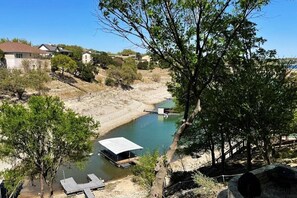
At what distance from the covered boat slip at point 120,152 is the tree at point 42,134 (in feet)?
44.4

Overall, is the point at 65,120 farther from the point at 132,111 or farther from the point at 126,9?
the point at 132,111

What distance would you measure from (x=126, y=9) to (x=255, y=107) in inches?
313

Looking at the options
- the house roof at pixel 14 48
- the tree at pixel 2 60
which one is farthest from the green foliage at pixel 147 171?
the house roof at pixel 14 48

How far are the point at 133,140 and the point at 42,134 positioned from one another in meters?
27.1

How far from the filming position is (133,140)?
47781mm

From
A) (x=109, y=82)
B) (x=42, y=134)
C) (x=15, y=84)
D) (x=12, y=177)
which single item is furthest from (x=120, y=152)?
(x=109, y=82)

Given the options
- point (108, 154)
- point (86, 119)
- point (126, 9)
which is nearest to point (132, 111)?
point (108, 154)

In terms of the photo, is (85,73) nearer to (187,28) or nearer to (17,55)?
(17,55)

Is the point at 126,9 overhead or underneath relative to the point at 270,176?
overhead

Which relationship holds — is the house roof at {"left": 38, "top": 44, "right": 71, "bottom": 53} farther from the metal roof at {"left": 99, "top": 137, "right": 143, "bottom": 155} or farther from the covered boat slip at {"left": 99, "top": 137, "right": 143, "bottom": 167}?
the covered boat slip at {"left": 99, "top": 137, "right": 143, "bottom": 167}

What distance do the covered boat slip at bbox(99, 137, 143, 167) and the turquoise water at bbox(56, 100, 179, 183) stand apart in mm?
723

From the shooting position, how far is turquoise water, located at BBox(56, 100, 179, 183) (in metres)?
33.5

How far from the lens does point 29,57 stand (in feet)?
285

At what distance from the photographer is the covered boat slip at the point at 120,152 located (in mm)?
36219
